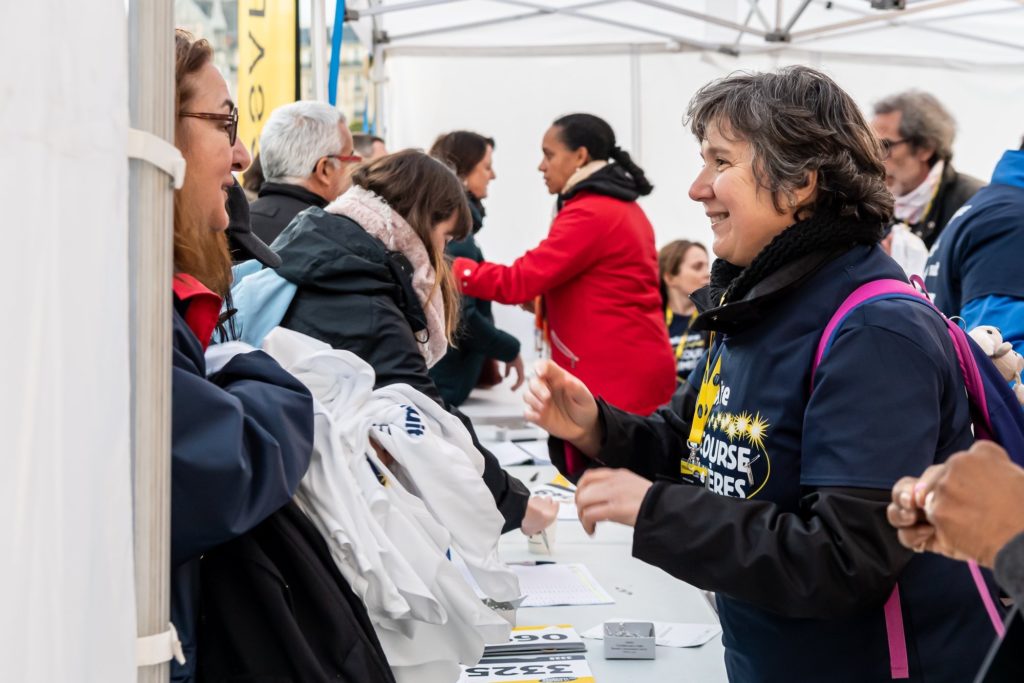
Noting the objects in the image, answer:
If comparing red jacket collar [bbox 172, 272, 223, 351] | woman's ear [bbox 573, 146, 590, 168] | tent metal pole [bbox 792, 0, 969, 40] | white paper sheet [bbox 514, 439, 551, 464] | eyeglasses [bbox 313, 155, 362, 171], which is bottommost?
white paper sheet [bbox 514, 439, 551, 464]

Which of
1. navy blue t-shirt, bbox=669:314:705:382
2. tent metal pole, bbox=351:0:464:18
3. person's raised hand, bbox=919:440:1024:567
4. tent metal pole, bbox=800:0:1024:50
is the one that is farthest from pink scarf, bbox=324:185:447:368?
tent metal pole, bbox=800:0:1024:50

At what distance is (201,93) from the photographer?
4.82ft

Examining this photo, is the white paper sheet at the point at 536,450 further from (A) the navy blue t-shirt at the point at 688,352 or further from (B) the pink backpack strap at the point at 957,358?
(B) the pink backpack strap at the point at 957,358

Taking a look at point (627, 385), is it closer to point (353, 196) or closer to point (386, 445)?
point (353, 196)

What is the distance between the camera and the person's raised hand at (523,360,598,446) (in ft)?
5.61

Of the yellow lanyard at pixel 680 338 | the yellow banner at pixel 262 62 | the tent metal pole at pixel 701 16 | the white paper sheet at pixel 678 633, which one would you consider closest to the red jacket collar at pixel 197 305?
the white paper sheet at pixel 678 633

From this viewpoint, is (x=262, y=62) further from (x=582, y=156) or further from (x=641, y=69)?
(x=641, y=69)

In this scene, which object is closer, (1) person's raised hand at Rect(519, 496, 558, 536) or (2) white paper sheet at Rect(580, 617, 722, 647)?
(2) white paper sheet at Rect(580, 617, 722, 647)

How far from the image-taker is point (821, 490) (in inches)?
52.7

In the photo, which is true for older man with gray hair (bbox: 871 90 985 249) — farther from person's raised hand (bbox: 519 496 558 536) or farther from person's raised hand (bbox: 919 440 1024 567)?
person's raised hand (bbox: 919 440 1024 567)

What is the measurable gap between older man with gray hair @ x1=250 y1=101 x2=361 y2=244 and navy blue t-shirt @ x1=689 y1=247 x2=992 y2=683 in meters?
1.90

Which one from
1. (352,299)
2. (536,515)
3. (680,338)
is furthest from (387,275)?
(680,338)

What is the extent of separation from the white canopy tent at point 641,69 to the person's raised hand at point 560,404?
6021 mm

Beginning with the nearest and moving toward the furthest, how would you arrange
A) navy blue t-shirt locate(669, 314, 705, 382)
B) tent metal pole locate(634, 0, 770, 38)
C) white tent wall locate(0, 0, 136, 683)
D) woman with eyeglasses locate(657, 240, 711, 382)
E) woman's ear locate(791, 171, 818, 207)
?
white tent wall locate(0, 0, 136, 683) → woman's ear locate(791, 171, 818, 207) → navy blue t-shirt locate(669, 314, 705, 382) → woman with eyeglasses locate(657, 240, 711, 382) → tent metal pole locate(634, 0, 770, 38)
